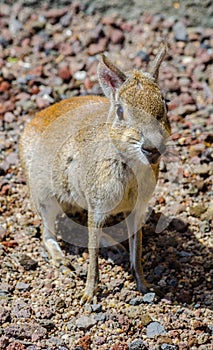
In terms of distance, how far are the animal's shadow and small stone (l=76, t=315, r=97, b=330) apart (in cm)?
74

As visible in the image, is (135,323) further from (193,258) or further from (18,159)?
(18,159)

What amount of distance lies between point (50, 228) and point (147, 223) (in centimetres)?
94

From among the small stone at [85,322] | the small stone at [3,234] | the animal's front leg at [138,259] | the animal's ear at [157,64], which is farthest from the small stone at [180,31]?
the small stone at [85,322]

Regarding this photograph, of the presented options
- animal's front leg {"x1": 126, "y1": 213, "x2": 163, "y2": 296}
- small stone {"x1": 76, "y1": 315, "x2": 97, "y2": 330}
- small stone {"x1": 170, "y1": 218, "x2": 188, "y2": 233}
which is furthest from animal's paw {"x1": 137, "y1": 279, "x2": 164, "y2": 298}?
small stone {"x1": 170, "y1": 218, "x2": 188, "y2": 233}

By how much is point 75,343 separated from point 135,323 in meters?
0.53

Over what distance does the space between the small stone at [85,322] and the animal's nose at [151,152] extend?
1.47m

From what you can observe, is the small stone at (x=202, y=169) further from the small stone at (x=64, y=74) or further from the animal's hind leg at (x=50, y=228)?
the small stone at (x=64, y=74)

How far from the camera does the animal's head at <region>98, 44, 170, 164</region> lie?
5.55 m

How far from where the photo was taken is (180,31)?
31.6 ft

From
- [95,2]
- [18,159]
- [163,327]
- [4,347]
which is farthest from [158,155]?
[95,2]

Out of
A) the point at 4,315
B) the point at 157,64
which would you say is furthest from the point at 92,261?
the point at 157,64

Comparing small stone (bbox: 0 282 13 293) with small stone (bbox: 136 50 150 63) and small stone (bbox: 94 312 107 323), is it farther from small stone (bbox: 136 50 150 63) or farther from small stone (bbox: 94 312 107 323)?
small stone (bbox: 136 50 150 63)

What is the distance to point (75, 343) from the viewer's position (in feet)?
19.5

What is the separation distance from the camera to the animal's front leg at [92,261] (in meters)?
6.38
